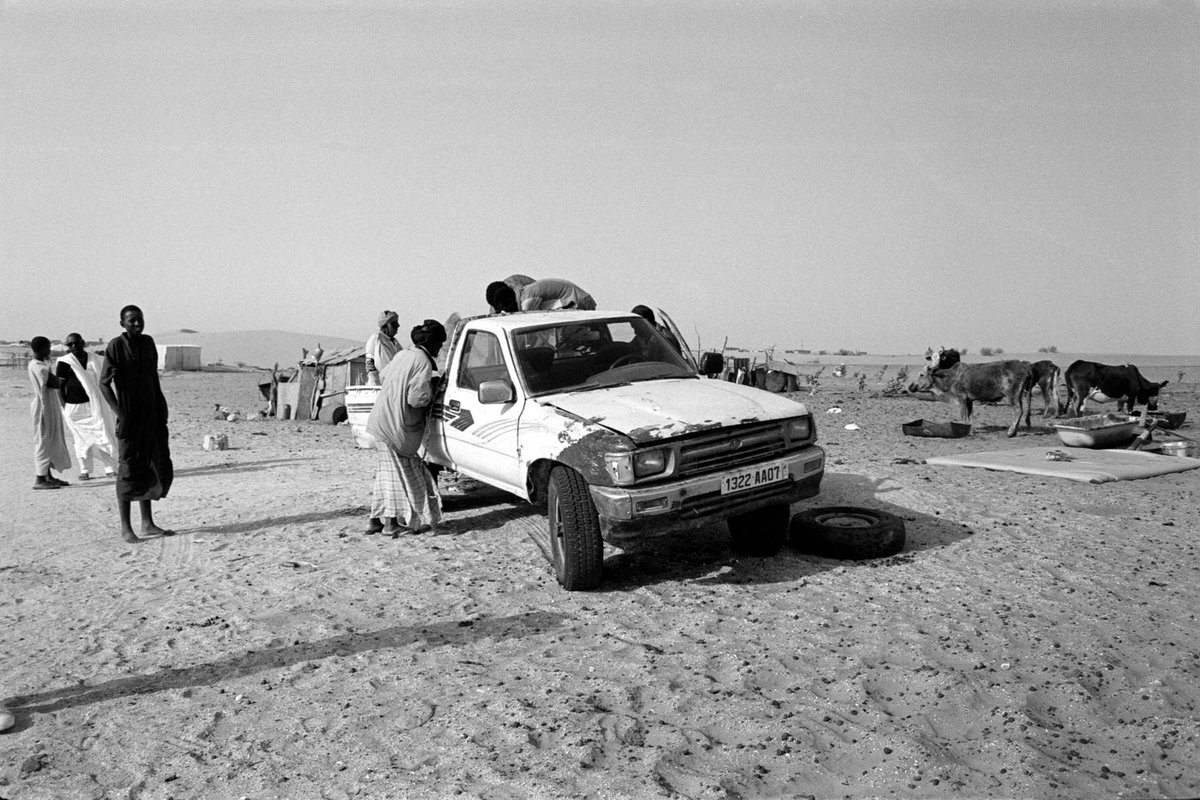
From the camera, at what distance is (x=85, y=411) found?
1135cm

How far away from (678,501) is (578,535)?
2.24ft

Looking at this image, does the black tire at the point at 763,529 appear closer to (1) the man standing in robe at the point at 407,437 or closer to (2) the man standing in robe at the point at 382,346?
(1) the man standing in robe at the point at 407,437

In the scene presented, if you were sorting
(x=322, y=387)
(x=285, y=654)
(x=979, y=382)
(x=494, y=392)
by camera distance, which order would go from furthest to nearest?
(x=322, y=387) < (x=979, y=382) < (x=494, y=392) < (x=285, y=654)

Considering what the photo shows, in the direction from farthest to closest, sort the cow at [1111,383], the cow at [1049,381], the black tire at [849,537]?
the cow at [1049,381], the cow at [1111,383], the black tire at [849,537]

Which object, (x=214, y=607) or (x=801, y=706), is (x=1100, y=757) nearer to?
(x=801, y=706)

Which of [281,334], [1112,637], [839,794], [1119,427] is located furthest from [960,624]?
[281,334]

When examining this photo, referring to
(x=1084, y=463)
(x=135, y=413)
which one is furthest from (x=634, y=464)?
(x=1084, y=463)

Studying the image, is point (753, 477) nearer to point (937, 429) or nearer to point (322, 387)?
point (937, 429)

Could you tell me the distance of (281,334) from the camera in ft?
292

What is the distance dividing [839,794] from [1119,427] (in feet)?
34.6

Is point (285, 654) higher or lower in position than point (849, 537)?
lower

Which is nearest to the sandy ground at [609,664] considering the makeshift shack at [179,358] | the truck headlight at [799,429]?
the truck headlight at [799,429]

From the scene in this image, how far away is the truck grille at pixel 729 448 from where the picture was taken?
221 inches

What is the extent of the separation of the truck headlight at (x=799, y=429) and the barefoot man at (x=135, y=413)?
5014mm
